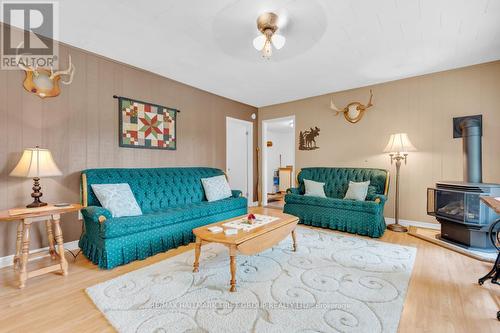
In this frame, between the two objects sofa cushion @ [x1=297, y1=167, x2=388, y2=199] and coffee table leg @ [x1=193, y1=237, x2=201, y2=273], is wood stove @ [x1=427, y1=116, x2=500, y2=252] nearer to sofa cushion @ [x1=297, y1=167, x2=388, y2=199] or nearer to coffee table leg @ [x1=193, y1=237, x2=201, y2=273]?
sofa cushion @ [x1=297, y1=167, x2=388, y2=199]

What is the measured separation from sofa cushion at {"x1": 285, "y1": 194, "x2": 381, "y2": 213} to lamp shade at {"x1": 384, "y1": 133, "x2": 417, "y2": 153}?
3.41ft

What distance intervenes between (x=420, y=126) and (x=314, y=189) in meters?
2.03

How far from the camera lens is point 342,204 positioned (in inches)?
140

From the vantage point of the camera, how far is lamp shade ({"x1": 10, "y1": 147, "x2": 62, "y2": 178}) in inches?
86.2

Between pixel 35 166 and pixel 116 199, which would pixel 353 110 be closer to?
pixel 116 199

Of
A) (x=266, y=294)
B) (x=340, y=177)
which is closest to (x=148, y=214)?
(x=266, y=294)

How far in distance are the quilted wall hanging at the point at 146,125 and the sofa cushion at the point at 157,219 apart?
124 centimetres

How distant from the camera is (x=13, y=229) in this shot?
8.16ft

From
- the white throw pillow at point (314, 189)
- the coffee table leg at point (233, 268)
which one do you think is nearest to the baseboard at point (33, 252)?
the coffee table leg at point (233, 268)

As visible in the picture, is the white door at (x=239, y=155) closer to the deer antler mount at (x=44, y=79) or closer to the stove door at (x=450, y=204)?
the deer antler mount at (x=44, y=79)

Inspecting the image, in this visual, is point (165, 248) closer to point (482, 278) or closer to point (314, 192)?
point (314, 192)

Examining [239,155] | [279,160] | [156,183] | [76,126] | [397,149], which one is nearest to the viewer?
[76,126]

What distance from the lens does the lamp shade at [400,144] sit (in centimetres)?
363

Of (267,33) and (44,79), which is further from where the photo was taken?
(44,79)
